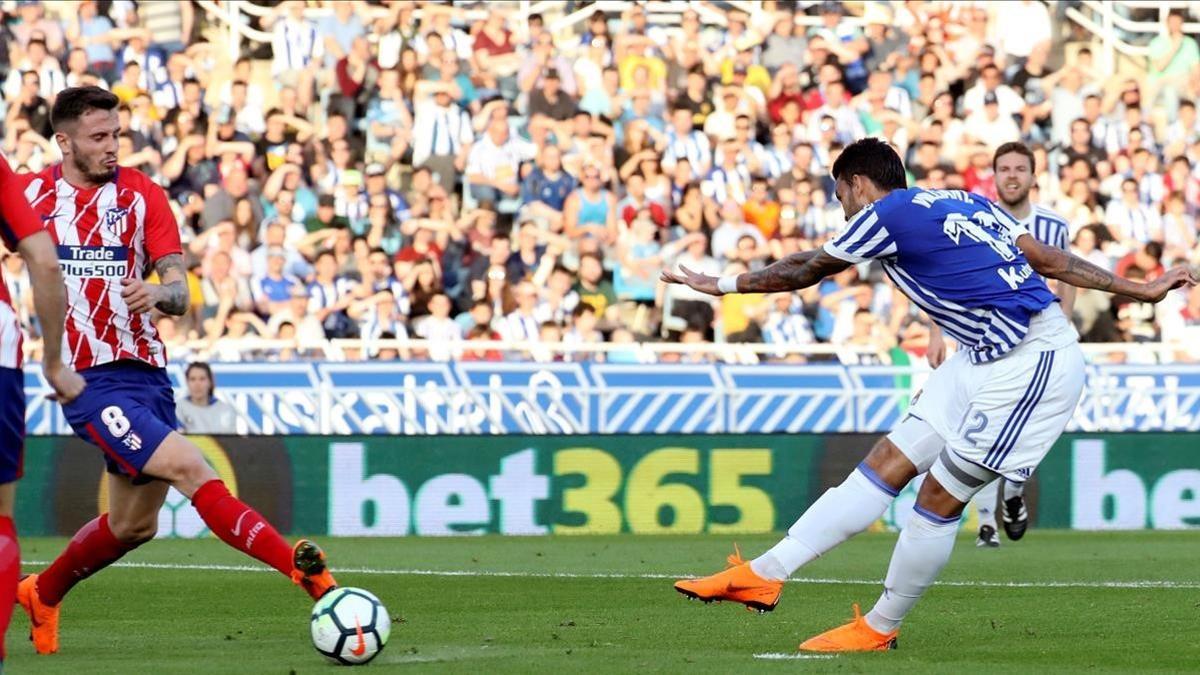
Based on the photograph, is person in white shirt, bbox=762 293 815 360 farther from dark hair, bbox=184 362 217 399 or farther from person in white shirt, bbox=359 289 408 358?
dark hair, bbox=184 362 217 399

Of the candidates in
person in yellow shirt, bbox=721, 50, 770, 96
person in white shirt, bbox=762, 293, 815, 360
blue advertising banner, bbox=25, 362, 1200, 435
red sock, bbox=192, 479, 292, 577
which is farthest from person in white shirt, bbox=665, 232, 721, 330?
red sock, bbox=192, 479, 292, 577

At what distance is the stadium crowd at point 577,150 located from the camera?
20.5 m

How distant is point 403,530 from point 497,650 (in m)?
8.72

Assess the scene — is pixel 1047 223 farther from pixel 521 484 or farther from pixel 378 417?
pixel 378 417

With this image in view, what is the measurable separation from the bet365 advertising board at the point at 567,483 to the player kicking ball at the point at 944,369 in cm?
874

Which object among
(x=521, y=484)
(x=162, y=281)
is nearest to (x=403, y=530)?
(x=521, y=484)

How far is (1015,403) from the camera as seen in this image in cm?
823

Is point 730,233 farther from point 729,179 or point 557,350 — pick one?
point 557,350

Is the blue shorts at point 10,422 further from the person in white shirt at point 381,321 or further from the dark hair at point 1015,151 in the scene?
the person in white shirt at point 381,321

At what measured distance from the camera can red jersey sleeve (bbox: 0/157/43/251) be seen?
6.58 metres

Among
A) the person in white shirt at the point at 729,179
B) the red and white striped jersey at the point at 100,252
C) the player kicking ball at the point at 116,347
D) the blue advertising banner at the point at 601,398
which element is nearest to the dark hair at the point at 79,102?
the player kicking ball at the point at 116,347

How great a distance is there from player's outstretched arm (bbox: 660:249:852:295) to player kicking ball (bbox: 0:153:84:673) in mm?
2733

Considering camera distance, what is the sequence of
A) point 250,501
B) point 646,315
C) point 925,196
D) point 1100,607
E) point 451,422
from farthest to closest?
point 646,315, point 451,422, point 250,501, point 1100,607, point 925,196

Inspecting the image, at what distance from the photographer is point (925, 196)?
27.2ft
